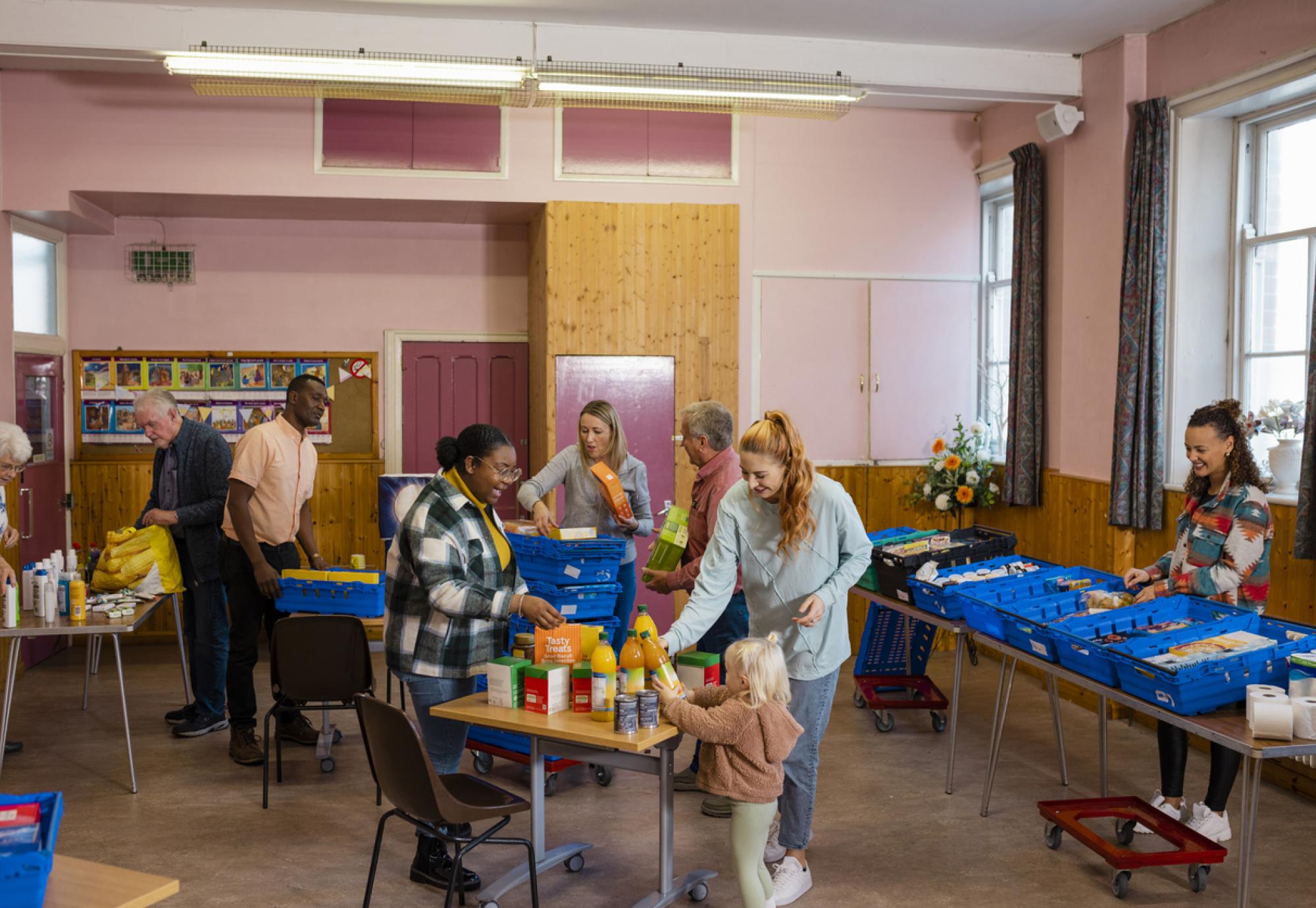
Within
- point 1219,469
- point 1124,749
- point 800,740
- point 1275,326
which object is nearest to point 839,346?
point 1275,326

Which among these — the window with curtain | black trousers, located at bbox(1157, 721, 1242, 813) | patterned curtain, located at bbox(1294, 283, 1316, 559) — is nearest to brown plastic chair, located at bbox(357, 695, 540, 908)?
black trousers, located at bbox(1157, 721, 1242, 813)

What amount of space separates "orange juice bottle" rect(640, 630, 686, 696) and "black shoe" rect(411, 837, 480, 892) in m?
1.08

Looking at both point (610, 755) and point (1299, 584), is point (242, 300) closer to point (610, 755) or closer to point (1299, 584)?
point (610, 755)

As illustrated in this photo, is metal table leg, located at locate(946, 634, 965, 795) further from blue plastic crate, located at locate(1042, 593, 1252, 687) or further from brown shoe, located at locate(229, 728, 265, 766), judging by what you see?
brown shoe, located at locate(229, 728, 265, 766)

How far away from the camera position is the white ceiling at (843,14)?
20.1ft

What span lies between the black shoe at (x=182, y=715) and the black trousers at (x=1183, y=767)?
181 inches

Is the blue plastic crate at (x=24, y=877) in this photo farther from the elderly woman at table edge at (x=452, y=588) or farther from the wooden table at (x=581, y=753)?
the elderly woman at table edge at (x=452, y=588)

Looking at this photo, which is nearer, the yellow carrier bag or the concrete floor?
the concrete floor

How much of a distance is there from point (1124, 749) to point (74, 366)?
23.2 feet

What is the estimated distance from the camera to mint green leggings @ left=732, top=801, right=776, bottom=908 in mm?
3477

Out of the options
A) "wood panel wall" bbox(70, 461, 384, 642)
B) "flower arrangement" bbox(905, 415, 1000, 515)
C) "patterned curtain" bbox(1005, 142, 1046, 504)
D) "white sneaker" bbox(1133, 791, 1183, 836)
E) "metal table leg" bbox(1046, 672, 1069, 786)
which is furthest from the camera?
"wood panel wall" bbox(70, 461, 384, 642)

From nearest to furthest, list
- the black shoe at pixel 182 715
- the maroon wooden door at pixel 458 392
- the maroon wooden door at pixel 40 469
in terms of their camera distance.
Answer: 1. the black shoe at pixel 182 715
2. the maroon wooden door at pixel 40 469
3. the maroon wooden door at pixel 458 392

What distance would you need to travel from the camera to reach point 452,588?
373 cm

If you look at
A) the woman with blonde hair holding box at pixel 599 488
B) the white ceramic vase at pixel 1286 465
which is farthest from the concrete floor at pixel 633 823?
the white ceramic vase at pixel 1286 465
